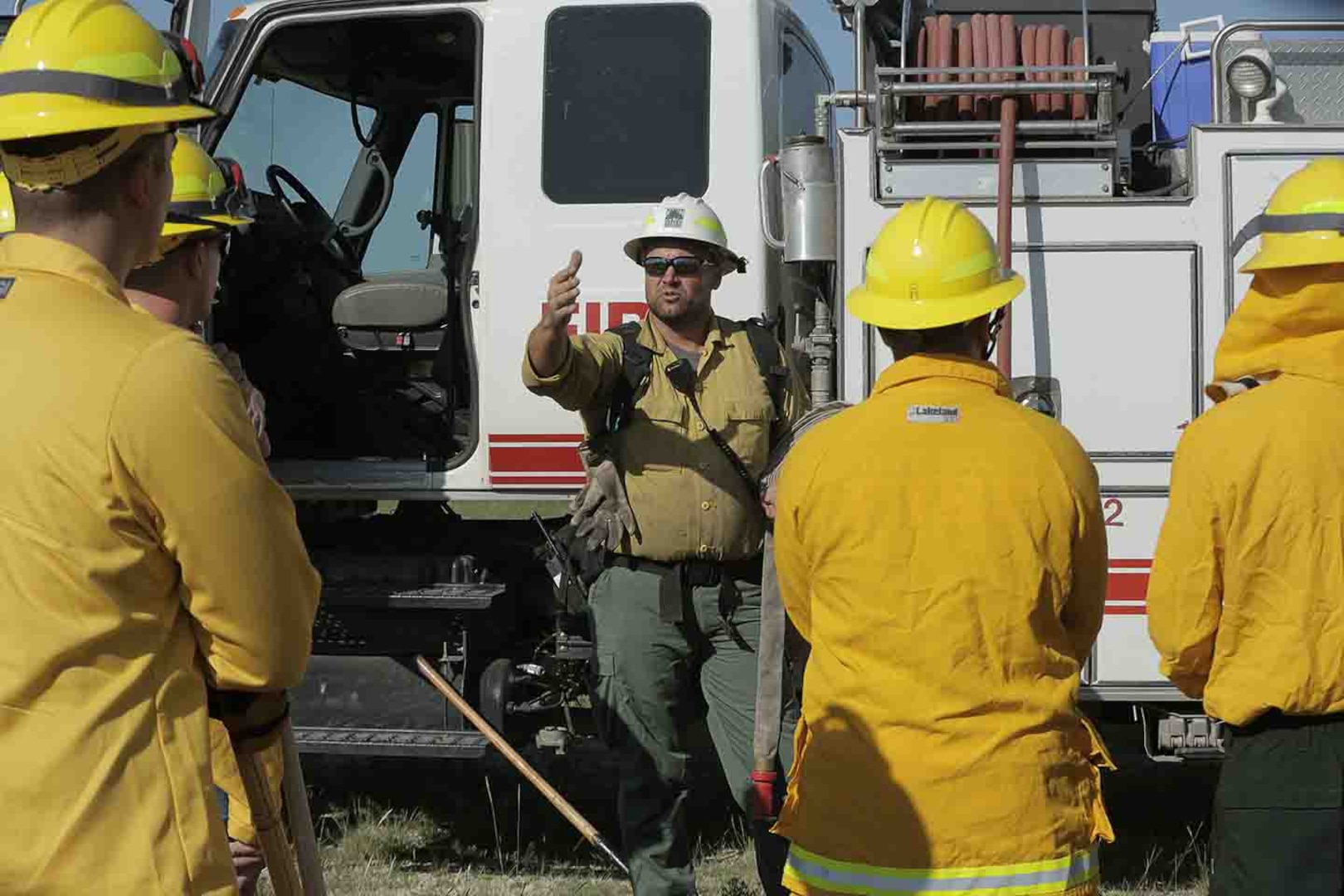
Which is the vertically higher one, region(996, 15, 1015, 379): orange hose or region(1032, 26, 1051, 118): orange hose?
region(1032, 26, 1051, 118): orange hose

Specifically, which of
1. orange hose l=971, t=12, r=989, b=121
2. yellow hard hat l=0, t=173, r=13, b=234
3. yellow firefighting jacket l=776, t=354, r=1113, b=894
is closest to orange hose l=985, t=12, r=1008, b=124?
orange hose l=971, t=12, r=989, b=121

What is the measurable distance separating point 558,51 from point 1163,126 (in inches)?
75.9

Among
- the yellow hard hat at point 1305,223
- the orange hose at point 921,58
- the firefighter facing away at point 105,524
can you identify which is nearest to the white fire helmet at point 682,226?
the orange hose at point 921,58

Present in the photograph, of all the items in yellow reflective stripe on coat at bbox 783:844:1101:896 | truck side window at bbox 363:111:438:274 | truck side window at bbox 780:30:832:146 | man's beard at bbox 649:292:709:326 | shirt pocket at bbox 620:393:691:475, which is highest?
truck side window at bbox 780:30:832:146

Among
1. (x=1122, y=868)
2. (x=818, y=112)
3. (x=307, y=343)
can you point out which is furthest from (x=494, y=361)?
(x=1122, y=868)

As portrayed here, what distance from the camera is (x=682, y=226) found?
434 cm

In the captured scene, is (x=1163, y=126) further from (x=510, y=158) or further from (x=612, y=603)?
(x=612, y=603)

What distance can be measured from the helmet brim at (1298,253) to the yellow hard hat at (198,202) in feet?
6.39

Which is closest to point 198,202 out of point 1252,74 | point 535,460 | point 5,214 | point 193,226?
point 193,226

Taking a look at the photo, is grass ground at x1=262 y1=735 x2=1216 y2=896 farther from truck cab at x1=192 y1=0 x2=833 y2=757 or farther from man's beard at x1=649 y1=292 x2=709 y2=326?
man's beard at x1=649 y1=292 x2=709 y2=326

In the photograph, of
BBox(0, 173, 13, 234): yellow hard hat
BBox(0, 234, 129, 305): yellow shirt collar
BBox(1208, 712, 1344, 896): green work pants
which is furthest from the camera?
BBox(0, 173, 13, 234): yellow hard hat

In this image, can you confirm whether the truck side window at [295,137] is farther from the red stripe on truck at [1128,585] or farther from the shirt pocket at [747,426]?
the red stripe on truck at [1128,585]

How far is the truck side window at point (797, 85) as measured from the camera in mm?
5223

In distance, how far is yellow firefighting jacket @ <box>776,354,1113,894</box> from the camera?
7.77 feet
